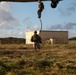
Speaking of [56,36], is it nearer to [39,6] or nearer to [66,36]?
[66,36]

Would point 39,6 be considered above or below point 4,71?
above

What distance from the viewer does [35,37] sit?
30.0 metres

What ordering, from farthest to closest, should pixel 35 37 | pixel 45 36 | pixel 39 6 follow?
pixel 45 36 → pixel 35 37 → pixel 39 6

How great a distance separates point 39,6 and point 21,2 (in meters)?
0.80

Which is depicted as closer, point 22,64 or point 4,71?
point 4,71

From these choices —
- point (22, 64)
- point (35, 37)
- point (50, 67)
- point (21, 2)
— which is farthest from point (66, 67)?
point (21, 2)

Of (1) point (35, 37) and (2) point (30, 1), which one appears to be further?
(1) point (35, 37)

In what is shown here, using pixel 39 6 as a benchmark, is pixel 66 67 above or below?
below

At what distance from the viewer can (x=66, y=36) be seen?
90375mm

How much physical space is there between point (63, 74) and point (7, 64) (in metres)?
3.94

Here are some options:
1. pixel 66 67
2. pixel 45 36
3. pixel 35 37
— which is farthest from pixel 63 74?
pixel 45 36

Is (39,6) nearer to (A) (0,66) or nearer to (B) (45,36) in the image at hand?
(A) (0,66)

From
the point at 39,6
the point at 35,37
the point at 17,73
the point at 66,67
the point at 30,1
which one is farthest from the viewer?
the point at 35,37

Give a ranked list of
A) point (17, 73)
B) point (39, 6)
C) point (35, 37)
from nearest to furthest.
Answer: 1. point (39, 6)
2. point (17, 73)
3. point (35, 37)
